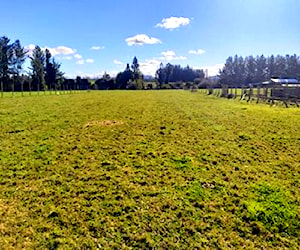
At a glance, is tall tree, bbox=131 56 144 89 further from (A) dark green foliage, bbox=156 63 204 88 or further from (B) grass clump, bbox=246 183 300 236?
(B) grass clump, bbox=246 183 300 236

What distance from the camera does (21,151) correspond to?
7.34m

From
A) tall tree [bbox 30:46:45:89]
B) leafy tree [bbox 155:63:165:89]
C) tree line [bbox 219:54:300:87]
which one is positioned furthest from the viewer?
leafy tree [bbox 155:63:165:89]

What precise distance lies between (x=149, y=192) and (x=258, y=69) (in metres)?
104

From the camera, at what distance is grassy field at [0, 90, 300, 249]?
12.6 feet

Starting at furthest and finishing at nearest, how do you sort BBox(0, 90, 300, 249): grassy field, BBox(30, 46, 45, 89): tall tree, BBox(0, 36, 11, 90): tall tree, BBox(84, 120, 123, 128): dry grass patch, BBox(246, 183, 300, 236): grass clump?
BBox(30, 46, 45, 89): tall tree
BBox(0, 36, 11, 90): tall tree
BBox(84, 120, 123, 128): dry grass patch
BBox(246, 183, 300, 236): grass clump
BBox(0, 90, 300, 249): grassy field

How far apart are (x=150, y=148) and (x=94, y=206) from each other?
3386mm

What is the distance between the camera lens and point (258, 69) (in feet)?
330

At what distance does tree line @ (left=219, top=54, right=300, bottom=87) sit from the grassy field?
300ft

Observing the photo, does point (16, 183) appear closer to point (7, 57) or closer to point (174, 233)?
point (174, 233)

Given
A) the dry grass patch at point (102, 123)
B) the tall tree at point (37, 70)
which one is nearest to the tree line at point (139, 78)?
the tall tree at point (37, 70)

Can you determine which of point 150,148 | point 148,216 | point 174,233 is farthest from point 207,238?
point 150,148

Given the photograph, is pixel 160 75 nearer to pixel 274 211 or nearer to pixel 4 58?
pixel 4 58

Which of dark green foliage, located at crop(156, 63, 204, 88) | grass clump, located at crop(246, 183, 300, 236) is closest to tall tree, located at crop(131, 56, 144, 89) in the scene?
dark green foliage, located at crop(156, 63, 204, 88)

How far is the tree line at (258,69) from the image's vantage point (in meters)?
94.8
